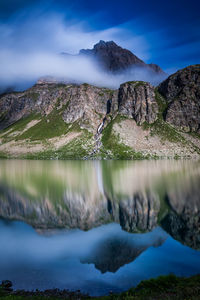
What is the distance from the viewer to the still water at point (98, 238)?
2417 cm

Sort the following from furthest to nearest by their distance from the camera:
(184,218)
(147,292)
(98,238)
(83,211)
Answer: (83,211) < (184,218) < (98,238) < (147,292)

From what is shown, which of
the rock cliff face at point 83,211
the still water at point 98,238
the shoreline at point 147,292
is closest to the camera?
the shoreline at point 147,292

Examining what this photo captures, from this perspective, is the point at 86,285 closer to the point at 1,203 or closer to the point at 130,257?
the point at 130,257

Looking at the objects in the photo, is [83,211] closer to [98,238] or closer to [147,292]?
[98,238]

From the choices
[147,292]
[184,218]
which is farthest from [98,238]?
[147,292]

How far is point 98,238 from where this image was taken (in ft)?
111

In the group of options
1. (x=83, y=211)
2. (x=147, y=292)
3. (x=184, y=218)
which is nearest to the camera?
(x=147, y=292)

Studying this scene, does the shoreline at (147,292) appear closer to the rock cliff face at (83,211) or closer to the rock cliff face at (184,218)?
the rock cliff face at (184,218)

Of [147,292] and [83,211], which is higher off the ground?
[147,292]

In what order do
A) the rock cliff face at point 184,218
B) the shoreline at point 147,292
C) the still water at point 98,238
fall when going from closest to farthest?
1. the shoreline at point 147,292
2. the still water at point 98,238
3. the rock cliff face at point 184,218

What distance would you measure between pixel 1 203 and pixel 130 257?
3738 cm

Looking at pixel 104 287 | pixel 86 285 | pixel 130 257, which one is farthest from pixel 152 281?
pixel 130 257

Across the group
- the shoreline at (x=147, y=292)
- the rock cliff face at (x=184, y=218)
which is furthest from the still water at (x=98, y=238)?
the shoreline at (x=147, y=292)

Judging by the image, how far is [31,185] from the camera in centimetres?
7475
